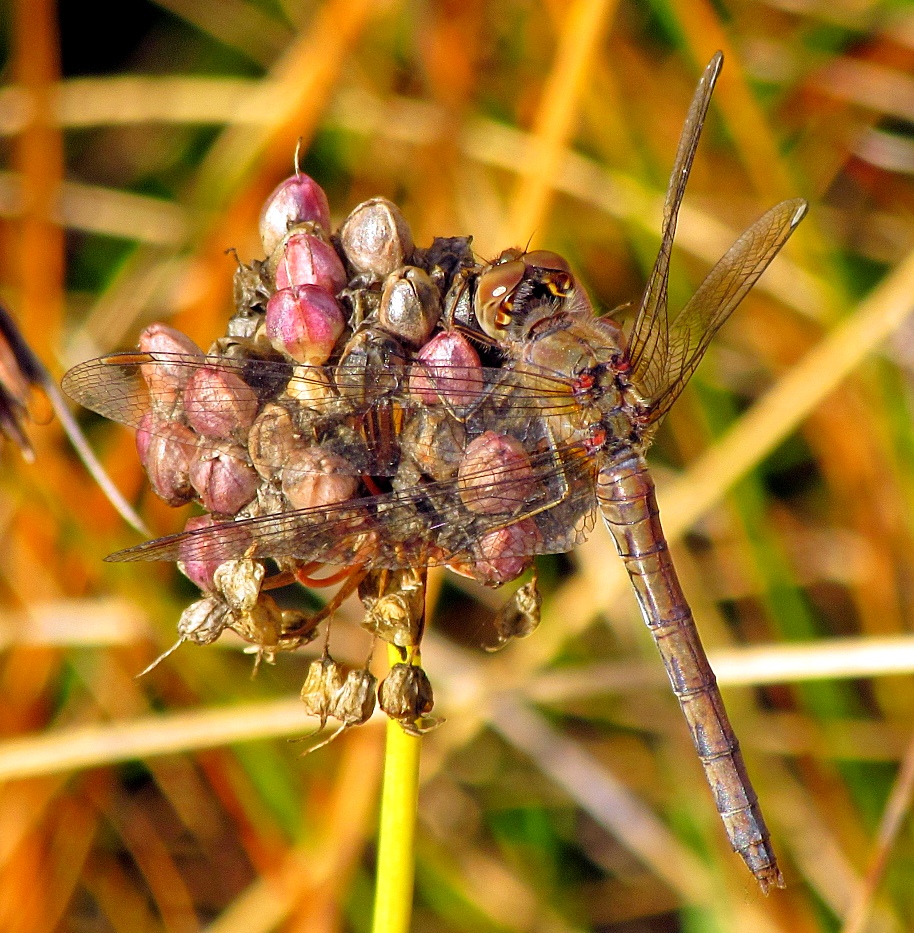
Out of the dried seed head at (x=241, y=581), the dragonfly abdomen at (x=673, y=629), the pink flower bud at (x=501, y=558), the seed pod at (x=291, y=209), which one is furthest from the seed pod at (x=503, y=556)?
the seed pod at (x=291, y=209)

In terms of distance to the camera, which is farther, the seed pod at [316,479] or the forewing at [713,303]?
the forewing at [713,303]

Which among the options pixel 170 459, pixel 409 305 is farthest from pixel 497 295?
pixel 170 459

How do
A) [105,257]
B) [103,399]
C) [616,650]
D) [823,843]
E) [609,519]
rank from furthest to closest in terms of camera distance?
[105,257], [616,650], [823,843], [609,519], [103,399]

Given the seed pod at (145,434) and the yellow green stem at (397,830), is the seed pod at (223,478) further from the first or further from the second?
the yellow green stem at (397,830)

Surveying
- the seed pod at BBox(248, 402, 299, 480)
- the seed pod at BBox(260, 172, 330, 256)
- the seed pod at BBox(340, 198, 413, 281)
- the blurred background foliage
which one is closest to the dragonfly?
the seed pod at BBox(248, 402, 299, 480)

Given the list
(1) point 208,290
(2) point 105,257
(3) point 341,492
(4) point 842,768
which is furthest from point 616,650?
(2) point 105,257

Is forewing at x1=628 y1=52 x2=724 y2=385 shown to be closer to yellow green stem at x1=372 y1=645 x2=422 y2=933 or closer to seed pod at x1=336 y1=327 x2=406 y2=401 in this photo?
seed pod at x1=336 y1=327 x2=406 y2=401

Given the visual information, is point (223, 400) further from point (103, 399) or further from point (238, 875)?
point (238, 875)

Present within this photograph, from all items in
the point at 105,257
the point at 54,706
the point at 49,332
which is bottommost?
the point at 54,706
